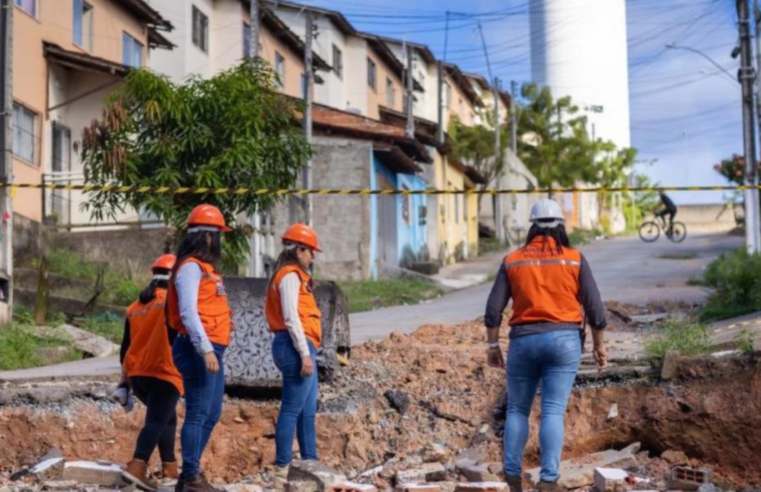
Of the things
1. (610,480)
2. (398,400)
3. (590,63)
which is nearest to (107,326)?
(398,400)

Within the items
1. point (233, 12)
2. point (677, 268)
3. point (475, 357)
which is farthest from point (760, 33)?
point (475, 357)

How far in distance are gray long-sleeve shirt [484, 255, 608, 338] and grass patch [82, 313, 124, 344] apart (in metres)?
10.5

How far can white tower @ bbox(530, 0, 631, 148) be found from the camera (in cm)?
6931

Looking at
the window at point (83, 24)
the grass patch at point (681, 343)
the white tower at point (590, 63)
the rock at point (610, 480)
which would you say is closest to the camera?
the rock at point (610, 480)

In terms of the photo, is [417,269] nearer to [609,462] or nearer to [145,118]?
[145,118]

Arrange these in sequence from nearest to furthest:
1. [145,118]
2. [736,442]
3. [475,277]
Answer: [736,442], [145,118], [475,277]

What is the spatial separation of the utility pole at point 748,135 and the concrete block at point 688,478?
17.5 meters

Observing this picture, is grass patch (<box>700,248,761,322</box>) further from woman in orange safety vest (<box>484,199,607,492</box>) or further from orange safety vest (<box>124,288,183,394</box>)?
orange safety vest (<box>124,288,183,394</box>)

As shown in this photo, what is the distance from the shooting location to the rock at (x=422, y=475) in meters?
8.80

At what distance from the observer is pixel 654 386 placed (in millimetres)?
9961

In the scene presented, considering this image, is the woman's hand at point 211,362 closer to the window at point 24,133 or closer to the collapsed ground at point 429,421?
the collapsed ground at point 429,421

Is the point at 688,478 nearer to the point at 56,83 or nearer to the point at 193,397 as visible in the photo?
the point at 193,397

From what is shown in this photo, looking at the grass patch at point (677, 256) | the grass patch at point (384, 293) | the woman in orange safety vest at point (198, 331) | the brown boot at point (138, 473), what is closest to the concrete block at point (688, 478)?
the woman in orange safety vest at point (198, 331)

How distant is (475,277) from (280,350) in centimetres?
2561
